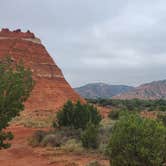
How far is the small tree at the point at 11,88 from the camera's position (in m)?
13.7

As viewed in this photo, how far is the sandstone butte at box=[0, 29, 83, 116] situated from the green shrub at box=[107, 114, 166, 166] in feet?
143

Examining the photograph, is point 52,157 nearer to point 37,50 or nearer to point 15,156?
point 15,156

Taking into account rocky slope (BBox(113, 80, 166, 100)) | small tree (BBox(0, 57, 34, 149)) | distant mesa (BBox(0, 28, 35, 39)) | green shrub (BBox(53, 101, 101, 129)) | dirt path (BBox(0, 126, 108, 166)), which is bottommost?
dirt path (BBox(0, 126, 108, 166))

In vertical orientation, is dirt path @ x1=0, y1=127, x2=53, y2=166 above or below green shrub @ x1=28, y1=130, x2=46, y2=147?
below

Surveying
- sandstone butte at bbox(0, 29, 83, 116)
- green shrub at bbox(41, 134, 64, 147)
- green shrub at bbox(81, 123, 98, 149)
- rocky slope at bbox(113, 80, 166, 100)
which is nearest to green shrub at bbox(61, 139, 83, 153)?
green shrub at bbox(81, 123, 98, 149)

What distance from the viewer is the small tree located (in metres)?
13.7

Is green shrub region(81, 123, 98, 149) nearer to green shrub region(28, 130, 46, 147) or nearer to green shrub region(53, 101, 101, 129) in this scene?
green shrub region(28, 130, 46, 147)

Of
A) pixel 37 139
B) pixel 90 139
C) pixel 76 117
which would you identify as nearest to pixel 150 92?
pixel 76 117

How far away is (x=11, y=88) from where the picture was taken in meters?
13.8

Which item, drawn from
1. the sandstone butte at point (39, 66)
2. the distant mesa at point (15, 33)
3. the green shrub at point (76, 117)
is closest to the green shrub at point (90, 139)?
the green shrub at point (76, 117)

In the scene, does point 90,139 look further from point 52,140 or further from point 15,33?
point 15,33

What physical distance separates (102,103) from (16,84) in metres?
60.2

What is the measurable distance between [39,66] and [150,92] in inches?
4463

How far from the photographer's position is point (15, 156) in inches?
824
